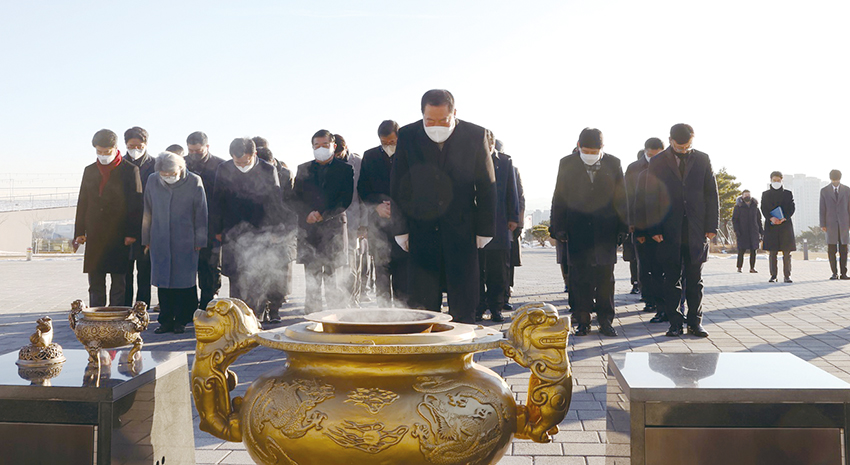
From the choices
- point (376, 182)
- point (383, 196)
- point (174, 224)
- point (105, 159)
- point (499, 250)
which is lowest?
point (499, 250)

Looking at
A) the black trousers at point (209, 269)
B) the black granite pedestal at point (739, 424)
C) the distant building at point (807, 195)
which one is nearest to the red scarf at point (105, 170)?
the black trousers at point (209, 269)

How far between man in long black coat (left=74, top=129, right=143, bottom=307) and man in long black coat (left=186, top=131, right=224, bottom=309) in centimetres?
77

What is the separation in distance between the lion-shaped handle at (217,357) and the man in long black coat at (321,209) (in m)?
4.89

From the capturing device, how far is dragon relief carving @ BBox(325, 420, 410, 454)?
2.06m

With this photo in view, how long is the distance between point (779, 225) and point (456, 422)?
1438 centimetres

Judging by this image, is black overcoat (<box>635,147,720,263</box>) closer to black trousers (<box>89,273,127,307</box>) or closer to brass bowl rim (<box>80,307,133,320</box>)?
brass bowl rim (<box>80,307,133,320</box>)

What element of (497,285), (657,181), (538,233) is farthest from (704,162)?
(538,233)

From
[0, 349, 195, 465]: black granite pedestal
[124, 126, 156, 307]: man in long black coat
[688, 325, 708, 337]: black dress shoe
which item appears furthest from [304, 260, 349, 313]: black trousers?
[0, 349, 195, 465]: black granite pedestal

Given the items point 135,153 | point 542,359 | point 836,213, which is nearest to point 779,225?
point 836,213

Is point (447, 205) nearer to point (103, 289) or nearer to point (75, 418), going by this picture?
point (75, 418)

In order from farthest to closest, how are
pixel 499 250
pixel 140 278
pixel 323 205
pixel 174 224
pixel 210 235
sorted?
pixel 499 250, pixel 140 278, pixel 210 235, pixel 323 205, pixel 174 224

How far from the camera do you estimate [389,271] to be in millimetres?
7168

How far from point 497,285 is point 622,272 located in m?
11.1

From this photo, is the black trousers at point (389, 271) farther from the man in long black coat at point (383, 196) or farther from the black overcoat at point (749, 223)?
the black overcoat at point (749, 223)
